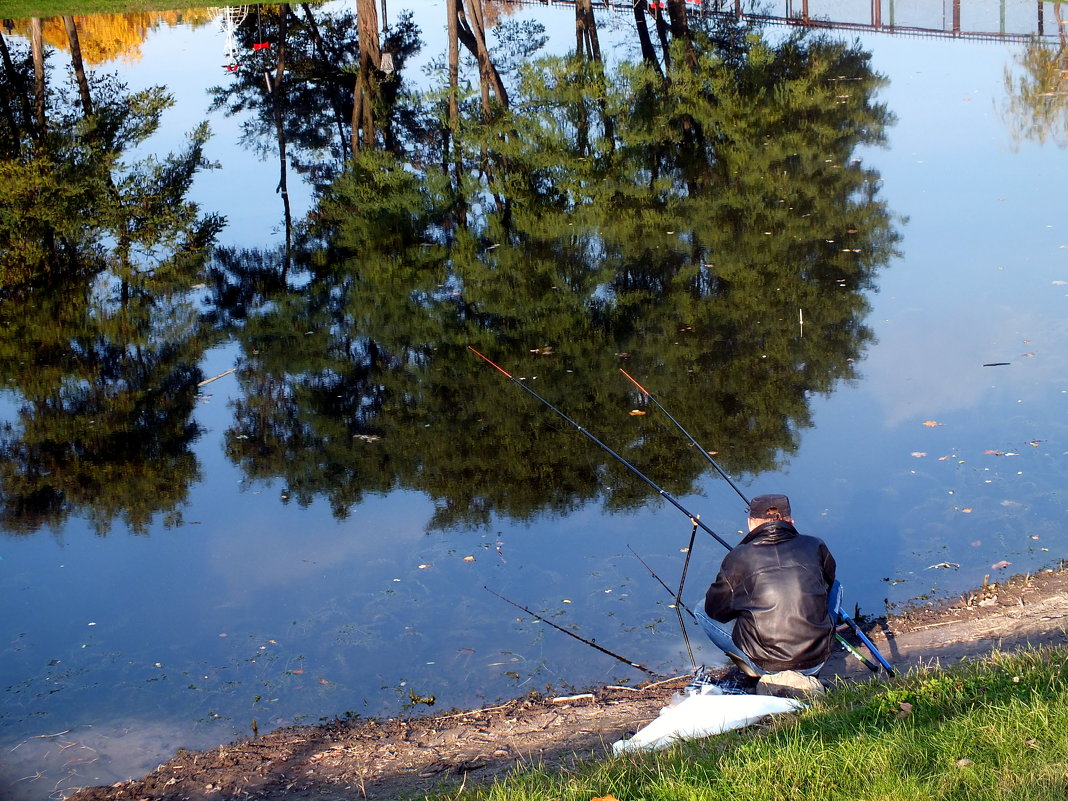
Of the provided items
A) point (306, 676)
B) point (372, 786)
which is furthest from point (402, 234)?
point (372, 786)

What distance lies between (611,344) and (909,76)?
53.2ft

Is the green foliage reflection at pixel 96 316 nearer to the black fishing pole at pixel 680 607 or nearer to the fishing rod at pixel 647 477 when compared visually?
the fishing rod at pixel 647 477

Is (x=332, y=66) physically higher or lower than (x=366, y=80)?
higher

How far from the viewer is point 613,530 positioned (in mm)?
7949

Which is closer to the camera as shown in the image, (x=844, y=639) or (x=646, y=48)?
(x=844, y=639)

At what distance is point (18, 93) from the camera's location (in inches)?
1038

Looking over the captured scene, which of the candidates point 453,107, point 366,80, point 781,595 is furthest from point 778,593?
point 366,80

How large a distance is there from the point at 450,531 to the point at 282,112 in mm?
19878

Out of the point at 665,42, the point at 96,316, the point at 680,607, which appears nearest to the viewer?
the point at 680,607

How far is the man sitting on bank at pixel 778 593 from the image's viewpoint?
18.3 feet

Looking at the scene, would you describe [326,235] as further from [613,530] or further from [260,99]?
[260,99]

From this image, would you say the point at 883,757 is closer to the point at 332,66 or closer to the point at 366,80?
the point at 366,80

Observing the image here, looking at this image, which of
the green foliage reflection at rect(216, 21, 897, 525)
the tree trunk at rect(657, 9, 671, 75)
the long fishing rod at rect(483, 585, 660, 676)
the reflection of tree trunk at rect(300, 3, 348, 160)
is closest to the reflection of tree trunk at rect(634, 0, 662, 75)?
the tree trunk at rect(657, 9, 671, 75)

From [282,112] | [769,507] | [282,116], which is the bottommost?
[769,507]
